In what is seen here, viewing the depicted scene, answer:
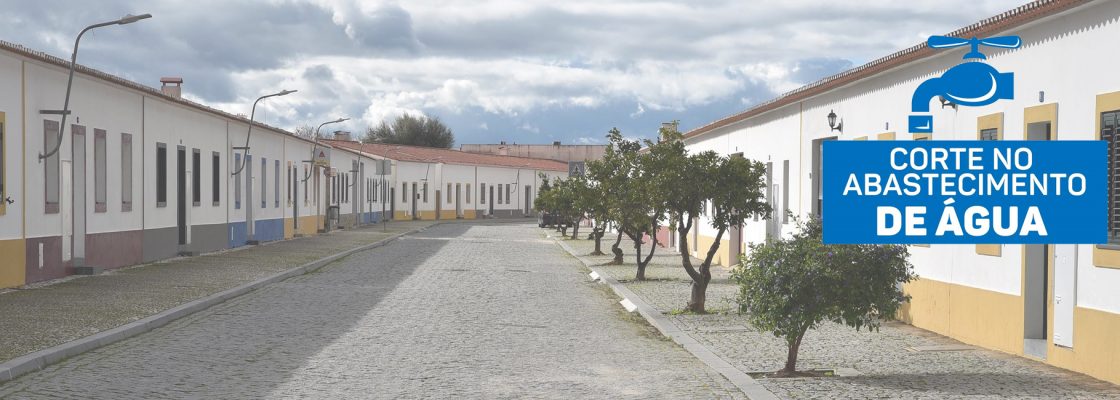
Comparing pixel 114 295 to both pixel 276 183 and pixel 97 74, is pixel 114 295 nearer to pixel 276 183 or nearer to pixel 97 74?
pixel 97 74

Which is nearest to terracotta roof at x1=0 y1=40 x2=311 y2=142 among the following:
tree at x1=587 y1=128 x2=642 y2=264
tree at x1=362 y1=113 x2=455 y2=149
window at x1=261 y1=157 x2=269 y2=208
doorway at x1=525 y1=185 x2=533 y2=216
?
window at x1=261 y1=157 x2=269 y2=208

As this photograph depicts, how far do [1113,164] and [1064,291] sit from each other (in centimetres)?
126

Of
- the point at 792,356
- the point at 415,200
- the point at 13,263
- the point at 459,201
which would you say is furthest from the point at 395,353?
the point at 459,201

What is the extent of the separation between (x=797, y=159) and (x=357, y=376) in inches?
497

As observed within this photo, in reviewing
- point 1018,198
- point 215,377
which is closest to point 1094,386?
point 1018,198

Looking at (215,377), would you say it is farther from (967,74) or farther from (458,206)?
(458,206)

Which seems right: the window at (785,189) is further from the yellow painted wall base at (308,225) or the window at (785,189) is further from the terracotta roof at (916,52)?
the yellow painted wall base at (308,225)

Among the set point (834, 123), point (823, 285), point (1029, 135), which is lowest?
point (823, 285)

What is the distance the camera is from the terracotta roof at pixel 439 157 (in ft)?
267

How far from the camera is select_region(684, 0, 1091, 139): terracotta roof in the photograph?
11548 millimetres

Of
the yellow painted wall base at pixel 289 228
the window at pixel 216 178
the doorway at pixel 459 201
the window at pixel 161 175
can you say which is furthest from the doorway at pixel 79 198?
the doorway at pixel 459 201

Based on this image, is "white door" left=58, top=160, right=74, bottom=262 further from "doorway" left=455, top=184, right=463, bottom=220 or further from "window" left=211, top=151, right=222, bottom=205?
"doorway" left=455, top=184, right=463, bottom=220

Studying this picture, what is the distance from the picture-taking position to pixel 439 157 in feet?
287

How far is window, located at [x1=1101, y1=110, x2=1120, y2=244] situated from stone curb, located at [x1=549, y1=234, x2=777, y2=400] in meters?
3.26
